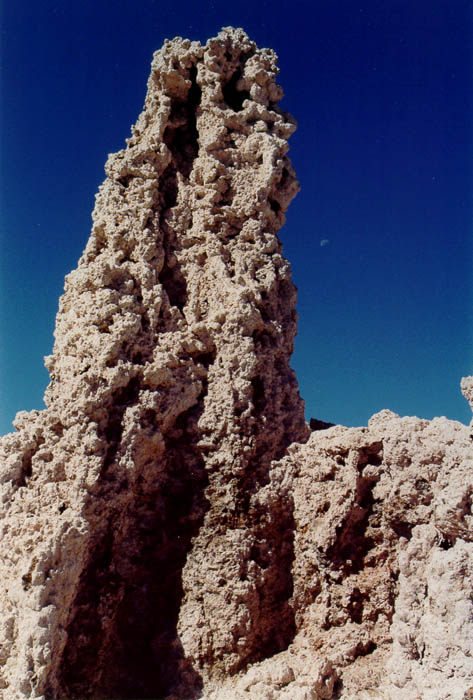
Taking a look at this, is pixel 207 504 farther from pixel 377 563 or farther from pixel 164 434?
pixel 377 563

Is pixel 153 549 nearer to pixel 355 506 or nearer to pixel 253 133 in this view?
pixel 355 506

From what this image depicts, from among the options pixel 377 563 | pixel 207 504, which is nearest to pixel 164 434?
pixel 207 504

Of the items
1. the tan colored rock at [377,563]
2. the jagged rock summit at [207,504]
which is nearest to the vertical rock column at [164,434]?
the jagged rock summit at [207,504]

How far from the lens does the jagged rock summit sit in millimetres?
5156

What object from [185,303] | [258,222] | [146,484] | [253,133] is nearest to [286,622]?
[146,484]

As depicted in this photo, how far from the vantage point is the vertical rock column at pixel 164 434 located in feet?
17.9

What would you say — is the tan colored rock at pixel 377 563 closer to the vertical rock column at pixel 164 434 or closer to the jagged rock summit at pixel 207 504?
the jagged rock summit at pixel 207 504

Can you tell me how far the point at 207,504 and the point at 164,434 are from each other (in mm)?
833

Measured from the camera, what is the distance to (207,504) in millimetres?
6176

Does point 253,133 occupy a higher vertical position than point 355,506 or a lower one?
higher

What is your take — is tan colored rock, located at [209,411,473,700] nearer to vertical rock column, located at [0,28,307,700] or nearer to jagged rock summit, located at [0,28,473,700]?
jagged rock summit, located at [0,28,473,700]

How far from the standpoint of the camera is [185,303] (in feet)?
22.8

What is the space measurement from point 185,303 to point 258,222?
4.28ft

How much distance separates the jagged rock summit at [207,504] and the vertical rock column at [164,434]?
0.07 feet
